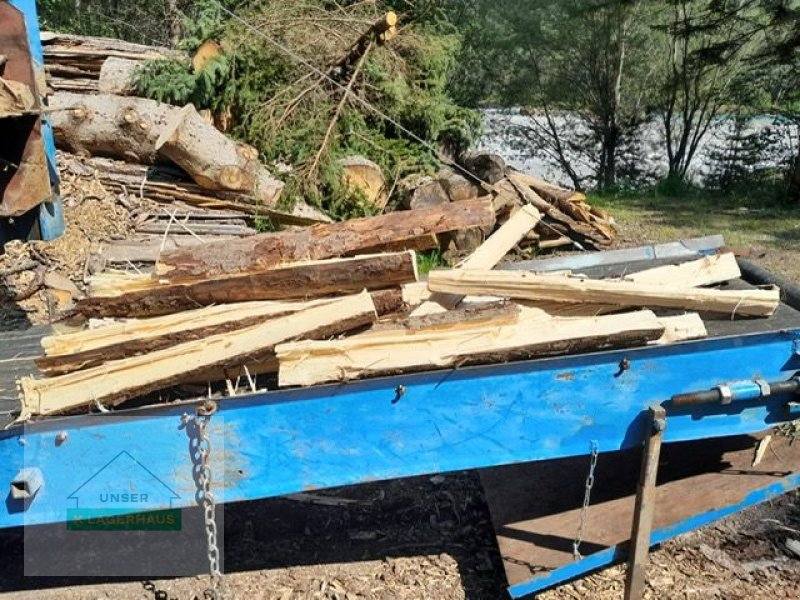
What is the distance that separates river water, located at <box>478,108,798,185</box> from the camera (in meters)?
13.6

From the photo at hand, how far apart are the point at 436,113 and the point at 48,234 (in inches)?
264

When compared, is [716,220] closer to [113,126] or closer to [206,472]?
[113,126]

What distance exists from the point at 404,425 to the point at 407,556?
1100 mm

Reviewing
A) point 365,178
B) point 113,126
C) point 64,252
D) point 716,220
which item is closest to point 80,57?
point 113,126

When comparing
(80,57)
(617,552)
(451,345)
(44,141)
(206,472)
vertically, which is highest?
(80,57)

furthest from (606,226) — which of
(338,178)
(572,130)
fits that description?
(572,130)

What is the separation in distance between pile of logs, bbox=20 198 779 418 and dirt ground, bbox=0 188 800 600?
1.04 metres

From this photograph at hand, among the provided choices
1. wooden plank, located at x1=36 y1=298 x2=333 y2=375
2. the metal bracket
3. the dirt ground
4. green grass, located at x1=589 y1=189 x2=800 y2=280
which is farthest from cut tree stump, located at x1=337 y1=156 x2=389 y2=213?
the metal bracket

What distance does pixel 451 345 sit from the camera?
2.76 m

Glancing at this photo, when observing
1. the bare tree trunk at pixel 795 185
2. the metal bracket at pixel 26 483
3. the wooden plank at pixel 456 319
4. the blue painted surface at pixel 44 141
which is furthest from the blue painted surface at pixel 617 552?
the bare tree trunk at pixel 795 185

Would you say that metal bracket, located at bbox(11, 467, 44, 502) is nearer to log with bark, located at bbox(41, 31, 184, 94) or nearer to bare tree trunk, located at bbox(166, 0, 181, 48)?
log with bark, located at bbox(41, 31, 184, 94)

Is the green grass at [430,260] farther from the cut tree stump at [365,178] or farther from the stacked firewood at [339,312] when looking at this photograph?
the stacked firewood at [339,312]

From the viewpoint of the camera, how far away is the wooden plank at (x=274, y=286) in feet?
9.91

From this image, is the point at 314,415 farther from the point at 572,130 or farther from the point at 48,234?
the point at 572,130
